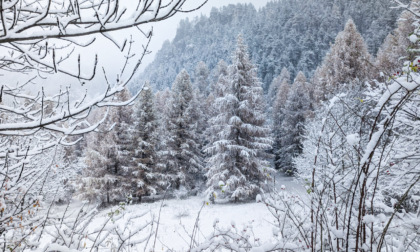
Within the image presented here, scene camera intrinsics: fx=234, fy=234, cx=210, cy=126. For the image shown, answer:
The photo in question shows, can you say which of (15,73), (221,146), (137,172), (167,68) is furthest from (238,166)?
(167,68)

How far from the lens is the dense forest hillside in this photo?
5000 centimetres

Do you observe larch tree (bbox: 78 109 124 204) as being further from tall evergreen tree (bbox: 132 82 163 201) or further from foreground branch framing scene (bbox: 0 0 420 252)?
tall evergreen tree (bbox: 132 82 163 201)

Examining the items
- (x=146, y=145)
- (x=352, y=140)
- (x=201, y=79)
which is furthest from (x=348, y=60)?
(x=201, y=79)

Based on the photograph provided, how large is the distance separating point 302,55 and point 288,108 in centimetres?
3532

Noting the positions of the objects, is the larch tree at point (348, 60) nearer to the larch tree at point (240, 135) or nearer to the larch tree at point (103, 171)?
the larch tree at point (240, 135)

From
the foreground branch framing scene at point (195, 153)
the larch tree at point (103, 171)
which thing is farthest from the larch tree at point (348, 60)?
the larch tree at point (103, 171)

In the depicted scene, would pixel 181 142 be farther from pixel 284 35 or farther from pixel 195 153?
pixel 284 35

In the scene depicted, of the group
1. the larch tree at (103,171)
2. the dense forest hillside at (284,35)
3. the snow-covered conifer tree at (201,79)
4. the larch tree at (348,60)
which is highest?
the dense forest hillside at (284,35)

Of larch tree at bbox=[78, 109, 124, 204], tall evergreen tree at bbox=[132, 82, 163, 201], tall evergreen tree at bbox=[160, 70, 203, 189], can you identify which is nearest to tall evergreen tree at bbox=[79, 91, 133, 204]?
larch tree at bbox=[78, 109, 124, 204]

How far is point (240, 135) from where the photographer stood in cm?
1564

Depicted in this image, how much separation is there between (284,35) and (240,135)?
52.0 m

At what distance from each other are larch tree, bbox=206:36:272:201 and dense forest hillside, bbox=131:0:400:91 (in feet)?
104

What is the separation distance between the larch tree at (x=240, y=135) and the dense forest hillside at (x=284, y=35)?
31.6 meters

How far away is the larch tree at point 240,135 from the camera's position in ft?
47.5
